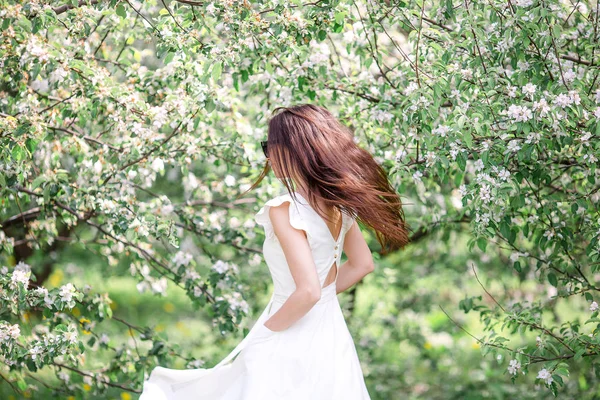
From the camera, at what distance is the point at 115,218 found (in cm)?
303

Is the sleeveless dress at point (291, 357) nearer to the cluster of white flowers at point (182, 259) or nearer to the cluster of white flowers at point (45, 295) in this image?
the cluster of white flowers at point (45, 295)

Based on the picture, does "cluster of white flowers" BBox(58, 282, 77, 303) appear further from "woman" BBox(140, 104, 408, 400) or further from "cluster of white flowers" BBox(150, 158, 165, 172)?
"cluster of white flowers" BBox(150, 158, 165, 172)

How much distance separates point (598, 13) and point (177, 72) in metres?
1.91

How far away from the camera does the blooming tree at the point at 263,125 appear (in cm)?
263

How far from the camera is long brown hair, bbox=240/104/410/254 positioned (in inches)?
92.4

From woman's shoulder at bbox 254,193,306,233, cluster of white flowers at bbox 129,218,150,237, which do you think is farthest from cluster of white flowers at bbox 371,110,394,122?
cluster of white flowers at bbox 129,218,150,237

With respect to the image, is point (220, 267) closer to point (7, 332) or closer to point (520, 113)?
point (7, 332)

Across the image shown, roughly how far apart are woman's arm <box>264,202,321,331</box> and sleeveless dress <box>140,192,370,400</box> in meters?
0.03

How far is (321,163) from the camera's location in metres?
2.36

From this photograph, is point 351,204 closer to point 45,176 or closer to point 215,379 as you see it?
point 215,379

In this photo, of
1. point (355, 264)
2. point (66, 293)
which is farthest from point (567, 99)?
point (66, 293)

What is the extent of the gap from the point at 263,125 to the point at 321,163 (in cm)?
149

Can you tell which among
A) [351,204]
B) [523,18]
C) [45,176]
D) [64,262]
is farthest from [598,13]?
[64,262]

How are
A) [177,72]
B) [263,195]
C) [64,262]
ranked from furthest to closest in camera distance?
[64,262] < [263,195] < [177,72]
